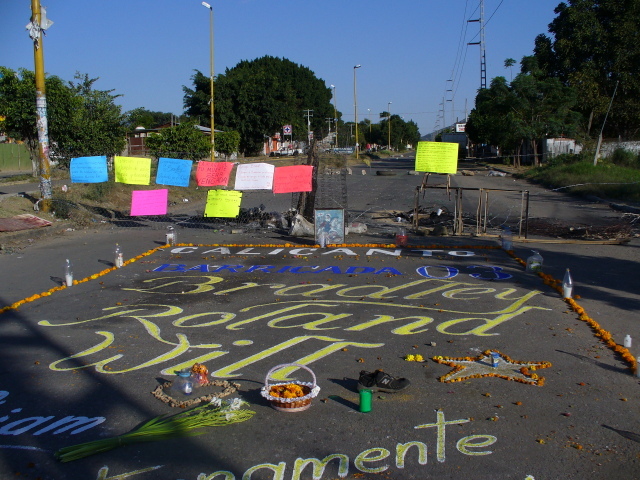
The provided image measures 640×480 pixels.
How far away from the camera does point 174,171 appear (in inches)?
622

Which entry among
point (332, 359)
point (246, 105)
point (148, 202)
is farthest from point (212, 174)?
point (246, 105)

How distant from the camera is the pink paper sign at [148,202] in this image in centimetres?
1577

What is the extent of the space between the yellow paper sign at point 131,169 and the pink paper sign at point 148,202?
0.36 metres

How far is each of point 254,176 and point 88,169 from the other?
15.2 ft

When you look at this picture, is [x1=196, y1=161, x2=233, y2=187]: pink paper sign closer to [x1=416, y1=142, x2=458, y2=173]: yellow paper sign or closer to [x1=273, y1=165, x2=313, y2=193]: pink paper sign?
[x1=273, y1=165, x2=313, y2=193]: pink paper sign

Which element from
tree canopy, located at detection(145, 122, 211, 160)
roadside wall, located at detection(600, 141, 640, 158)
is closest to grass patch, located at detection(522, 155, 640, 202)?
roadside wall, located at detection(600, 141, 640, 158)

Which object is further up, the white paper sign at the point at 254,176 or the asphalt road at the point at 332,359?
the white paper sign at the point at 254,176

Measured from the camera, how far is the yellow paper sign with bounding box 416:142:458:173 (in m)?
15.3

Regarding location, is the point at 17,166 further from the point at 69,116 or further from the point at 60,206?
the point at 60,206

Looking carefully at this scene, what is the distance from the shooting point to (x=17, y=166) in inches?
1864

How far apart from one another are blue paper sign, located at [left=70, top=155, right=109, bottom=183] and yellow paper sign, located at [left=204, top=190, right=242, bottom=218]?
305cm

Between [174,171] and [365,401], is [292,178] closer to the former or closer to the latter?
[174,171]

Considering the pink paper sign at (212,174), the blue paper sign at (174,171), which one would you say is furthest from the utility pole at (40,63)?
the pink paper sign at (212,174)

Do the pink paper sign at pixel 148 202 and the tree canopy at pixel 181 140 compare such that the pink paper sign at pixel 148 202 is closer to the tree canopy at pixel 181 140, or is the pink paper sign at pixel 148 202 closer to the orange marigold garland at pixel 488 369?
the orange marigold garland at pixel 488 369
